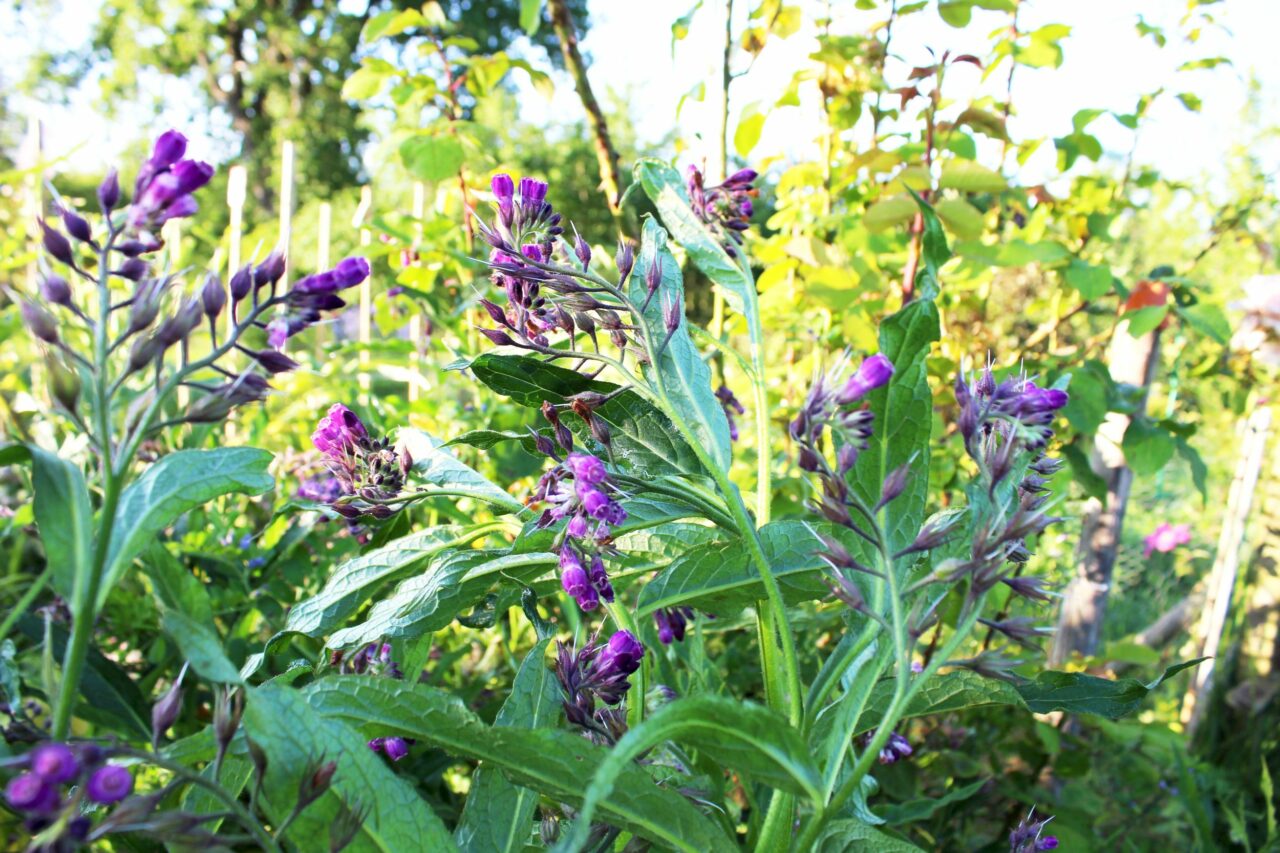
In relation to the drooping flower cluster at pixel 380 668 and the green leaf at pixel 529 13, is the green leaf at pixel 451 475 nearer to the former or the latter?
the drooping flower cluster at pixel 380 668

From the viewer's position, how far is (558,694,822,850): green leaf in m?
0.45

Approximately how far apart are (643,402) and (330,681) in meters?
0.35

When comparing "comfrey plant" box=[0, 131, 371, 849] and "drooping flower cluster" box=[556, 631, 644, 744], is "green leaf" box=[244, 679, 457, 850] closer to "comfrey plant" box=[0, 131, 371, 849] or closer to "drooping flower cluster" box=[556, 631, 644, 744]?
"comfrey plant" box=[0, 131, 371, 849]

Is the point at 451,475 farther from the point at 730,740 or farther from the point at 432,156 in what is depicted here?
the point at 432,156

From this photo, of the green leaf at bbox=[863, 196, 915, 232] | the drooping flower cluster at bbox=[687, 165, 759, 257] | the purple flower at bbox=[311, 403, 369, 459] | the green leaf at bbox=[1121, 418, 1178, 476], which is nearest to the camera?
the purple flower at bbox=[311, 403, 369, 459]

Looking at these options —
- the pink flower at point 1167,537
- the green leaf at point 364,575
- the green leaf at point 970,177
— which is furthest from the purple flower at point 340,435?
the pink flower at point 1167,537

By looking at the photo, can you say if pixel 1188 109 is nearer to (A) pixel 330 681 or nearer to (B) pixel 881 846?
(B) pixel 881 846

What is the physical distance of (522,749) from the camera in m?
0.55

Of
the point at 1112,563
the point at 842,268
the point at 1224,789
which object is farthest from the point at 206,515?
the point at 1224,789

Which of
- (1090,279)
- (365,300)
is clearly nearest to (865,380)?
(1090,279)

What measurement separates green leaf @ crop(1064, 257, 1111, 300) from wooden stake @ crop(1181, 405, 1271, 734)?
1.62 m

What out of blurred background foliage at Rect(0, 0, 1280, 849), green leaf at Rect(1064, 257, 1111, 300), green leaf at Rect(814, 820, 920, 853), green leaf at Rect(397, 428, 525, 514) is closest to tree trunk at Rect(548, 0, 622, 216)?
blurred background foliage at Rect(0, 0, 1280, 849)

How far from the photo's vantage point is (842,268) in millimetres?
1806

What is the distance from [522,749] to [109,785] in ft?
0.72
